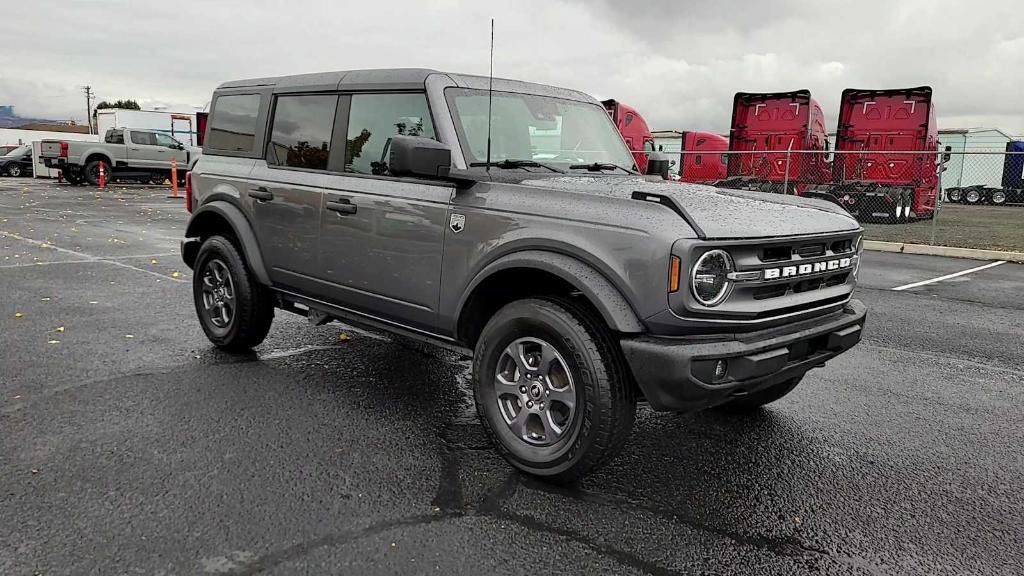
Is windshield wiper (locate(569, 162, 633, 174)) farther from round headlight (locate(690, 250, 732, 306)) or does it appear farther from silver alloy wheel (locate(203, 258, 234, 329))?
silver alloy wheel (locate(203, 258, 234, 329))

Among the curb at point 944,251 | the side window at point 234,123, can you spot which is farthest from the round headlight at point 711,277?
the curb at point 944,251

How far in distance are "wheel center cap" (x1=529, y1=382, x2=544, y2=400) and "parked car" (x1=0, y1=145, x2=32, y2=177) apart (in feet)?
126

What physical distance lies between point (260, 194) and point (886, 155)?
17.8m

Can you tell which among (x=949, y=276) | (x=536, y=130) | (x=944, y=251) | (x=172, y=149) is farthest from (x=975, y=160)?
(x=536, y=130)

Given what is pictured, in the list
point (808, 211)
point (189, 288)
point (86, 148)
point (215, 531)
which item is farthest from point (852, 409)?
point (86, 148)

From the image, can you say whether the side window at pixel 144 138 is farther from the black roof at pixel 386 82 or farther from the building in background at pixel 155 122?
the black roof at pixel 386 82

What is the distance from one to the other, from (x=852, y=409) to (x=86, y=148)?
27583 millimetres

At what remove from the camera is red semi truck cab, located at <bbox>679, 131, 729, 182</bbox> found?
22438mm

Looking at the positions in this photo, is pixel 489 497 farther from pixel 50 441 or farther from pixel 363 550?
pixel 50 441

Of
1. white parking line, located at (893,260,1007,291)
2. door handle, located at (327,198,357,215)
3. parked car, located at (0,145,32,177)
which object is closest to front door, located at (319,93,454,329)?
door handle, located at (327,198,357,215)

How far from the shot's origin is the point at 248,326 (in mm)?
5148

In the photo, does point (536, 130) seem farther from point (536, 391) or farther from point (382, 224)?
point (536, 391)

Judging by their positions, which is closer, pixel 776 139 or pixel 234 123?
pixel 234 123

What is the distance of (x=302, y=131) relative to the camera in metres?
4.73
